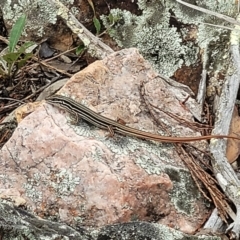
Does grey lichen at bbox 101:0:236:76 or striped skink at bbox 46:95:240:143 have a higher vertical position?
grey lichen at bbox 101:0:236:76

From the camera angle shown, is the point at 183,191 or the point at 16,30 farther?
the point at 16,30

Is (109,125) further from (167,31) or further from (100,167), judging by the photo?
(167,31)

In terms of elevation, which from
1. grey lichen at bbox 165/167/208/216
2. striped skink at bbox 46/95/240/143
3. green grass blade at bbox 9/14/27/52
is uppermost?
green grass blade at bbox 9/14/27/52

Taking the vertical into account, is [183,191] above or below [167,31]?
below

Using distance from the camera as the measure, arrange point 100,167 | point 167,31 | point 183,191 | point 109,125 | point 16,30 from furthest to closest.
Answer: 1. point 167,31
2. point 16,30
3. point 109,125
4. point 183,191
5. point 100,167

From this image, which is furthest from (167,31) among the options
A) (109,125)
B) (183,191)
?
(183,191)

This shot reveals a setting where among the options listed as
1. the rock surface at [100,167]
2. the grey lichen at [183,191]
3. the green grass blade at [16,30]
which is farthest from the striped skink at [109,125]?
the green grass blade at [16,30]

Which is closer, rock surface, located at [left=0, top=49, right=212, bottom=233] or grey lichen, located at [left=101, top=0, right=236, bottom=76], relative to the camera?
rock surface, located at [left=0, top=49, right=212, bottom=233]

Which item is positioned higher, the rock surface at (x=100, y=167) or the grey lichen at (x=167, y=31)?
the grey lichen at (x=167, y=31)

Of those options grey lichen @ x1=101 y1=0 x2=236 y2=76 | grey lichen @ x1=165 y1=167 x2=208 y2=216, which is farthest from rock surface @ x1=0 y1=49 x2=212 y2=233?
grey lichen @ x1=101 y1=0 x2=236 y2=76

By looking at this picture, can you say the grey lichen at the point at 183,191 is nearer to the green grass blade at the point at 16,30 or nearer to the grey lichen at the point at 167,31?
the grey lichen at the point at 167,31

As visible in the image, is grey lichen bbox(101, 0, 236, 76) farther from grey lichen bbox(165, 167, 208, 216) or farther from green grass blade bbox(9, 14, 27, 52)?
grey lichen bbox(165, 167, 208, 216)
